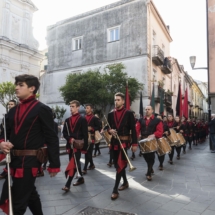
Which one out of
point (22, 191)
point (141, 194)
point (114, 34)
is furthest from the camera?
point (114, 34)

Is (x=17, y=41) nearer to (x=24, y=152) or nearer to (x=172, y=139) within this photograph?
(x=172, y=139)

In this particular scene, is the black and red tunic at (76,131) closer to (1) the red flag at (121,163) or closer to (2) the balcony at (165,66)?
(1) the red flag at (121,163)

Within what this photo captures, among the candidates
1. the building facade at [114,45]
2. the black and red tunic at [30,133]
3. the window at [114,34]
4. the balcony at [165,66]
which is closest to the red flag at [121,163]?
the black and red tunic at [30,133]

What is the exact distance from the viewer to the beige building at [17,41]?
2820 centimetres

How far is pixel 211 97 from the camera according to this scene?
15.7m

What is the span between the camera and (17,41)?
30.2 meters

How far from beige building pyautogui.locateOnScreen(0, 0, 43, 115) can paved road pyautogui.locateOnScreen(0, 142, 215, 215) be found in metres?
23.3

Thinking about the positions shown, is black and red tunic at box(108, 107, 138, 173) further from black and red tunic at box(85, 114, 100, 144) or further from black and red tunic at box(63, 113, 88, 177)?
black and red tunic at box(85, 114, 100, 144)

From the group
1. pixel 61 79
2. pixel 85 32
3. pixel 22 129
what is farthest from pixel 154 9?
pixel 22 129

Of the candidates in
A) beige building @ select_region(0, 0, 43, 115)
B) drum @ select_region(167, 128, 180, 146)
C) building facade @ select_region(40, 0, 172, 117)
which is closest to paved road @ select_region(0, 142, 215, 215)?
drum @ select_region(167, 128, 180, 146)

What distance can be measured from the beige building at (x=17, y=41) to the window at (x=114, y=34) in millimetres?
11167

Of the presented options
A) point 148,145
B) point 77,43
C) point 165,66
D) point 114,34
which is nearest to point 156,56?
point 165,66

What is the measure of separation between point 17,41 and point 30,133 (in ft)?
98.6

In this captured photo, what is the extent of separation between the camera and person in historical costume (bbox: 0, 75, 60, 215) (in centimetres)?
295
